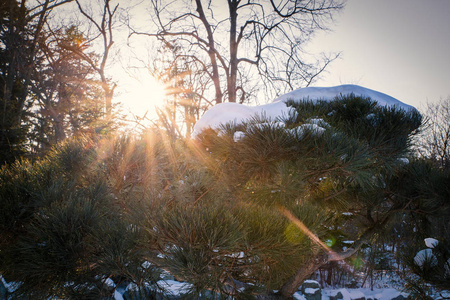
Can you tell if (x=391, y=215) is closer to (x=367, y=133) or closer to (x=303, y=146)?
(x=367, y=133)

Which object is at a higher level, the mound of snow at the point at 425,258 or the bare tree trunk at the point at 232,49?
the bare tree trunk at the point at 232,49

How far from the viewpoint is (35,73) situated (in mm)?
6418

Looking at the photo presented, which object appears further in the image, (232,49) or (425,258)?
(232,49)

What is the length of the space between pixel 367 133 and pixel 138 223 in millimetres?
1783

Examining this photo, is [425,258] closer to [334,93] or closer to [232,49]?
[334,93]

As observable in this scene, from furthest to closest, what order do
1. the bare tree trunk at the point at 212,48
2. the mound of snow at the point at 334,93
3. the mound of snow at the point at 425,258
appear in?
the bare tree trunk at the point at 212,48 → the mound of snow at the point at 334,93 → the mound of snow at the point at 425,258

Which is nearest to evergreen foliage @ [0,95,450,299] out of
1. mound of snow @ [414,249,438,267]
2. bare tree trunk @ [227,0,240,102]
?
mound of snow @ [414,249,438,267]

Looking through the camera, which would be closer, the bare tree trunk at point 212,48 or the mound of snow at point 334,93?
the mound of snow at point 334,93

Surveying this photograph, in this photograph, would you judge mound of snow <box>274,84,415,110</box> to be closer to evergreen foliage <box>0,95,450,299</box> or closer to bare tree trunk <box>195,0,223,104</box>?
evergreen foliage <box>0,95,450,299</box>

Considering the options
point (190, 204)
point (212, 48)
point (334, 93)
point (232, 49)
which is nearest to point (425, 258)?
point (334, 93)

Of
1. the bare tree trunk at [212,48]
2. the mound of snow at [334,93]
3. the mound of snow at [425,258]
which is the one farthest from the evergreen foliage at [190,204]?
the bare tree trunk at [212,48]

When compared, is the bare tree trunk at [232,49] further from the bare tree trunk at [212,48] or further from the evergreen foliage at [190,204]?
the evergreen foliage at [190,204]

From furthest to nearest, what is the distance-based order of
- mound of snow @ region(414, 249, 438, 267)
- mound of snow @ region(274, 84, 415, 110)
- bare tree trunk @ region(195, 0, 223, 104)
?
bare tree trunk @ region(195, 0, 223, 104) < mound of snow @ region(274, 84, 415, 110) < mound of snow @ region(414, 249, 438, 267)

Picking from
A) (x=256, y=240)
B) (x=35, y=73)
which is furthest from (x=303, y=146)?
(x=35, y=73)
